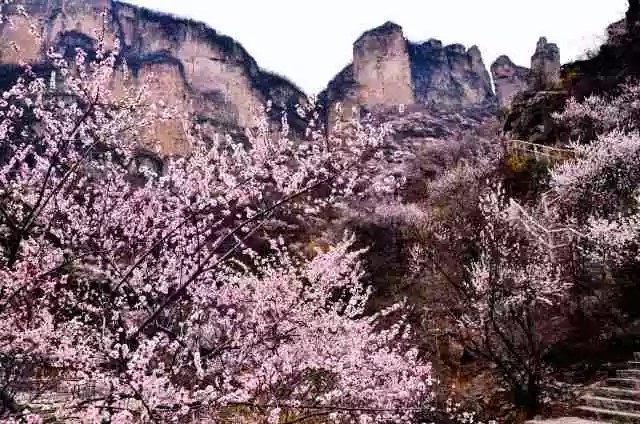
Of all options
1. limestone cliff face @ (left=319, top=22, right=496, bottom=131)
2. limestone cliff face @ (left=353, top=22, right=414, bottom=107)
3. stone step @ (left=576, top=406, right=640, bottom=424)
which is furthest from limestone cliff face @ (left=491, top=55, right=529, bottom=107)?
stone step @ (left=576, top=406, right=640, bottom=424)

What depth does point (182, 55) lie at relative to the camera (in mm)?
67062

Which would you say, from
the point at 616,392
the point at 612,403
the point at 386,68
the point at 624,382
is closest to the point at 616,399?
the point at 612,403

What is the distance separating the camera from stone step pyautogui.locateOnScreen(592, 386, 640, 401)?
26.7ft

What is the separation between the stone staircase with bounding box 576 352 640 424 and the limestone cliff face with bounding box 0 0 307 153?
53189 mm

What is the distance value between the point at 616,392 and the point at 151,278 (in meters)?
7.66

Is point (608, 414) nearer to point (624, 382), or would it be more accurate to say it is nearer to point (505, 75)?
point (624, 382)

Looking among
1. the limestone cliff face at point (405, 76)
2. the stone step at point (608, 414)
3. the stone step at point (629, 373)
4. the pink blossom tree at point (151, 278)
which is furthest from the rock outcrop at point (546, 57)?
the pink blossom tree at point (151, 278)

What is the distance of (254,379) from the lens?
5.16 meters

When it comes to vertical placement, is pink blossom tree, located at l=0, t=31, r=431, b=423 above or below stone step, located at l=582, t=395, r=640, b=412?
above

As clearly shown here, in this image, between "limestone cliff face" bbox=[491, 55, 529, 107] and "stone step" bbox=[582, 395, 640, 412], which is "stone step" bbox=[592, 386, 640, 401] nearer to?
"stone step" bbox=[582, 395, 640, 412]

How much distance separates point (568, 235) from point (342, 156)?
9256 mm

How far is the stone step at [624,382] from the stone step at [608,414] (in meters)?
0.80

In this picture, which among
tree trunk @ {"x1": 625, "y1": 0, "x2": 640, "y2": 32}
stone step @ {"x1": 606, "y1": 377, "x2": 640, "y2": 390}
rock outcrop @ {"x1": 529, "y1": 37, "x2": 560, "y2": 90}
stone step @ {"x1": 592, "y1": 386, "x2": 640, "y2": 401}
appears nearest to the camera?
stone step @ {"x1": 592, "y1": 386, "x2": 640, "y2": 401}

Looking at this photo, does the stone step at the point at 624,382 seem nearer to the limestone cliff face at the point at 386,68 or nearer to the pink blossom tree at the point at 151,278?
the pink blossom tree at the point at 151,278
